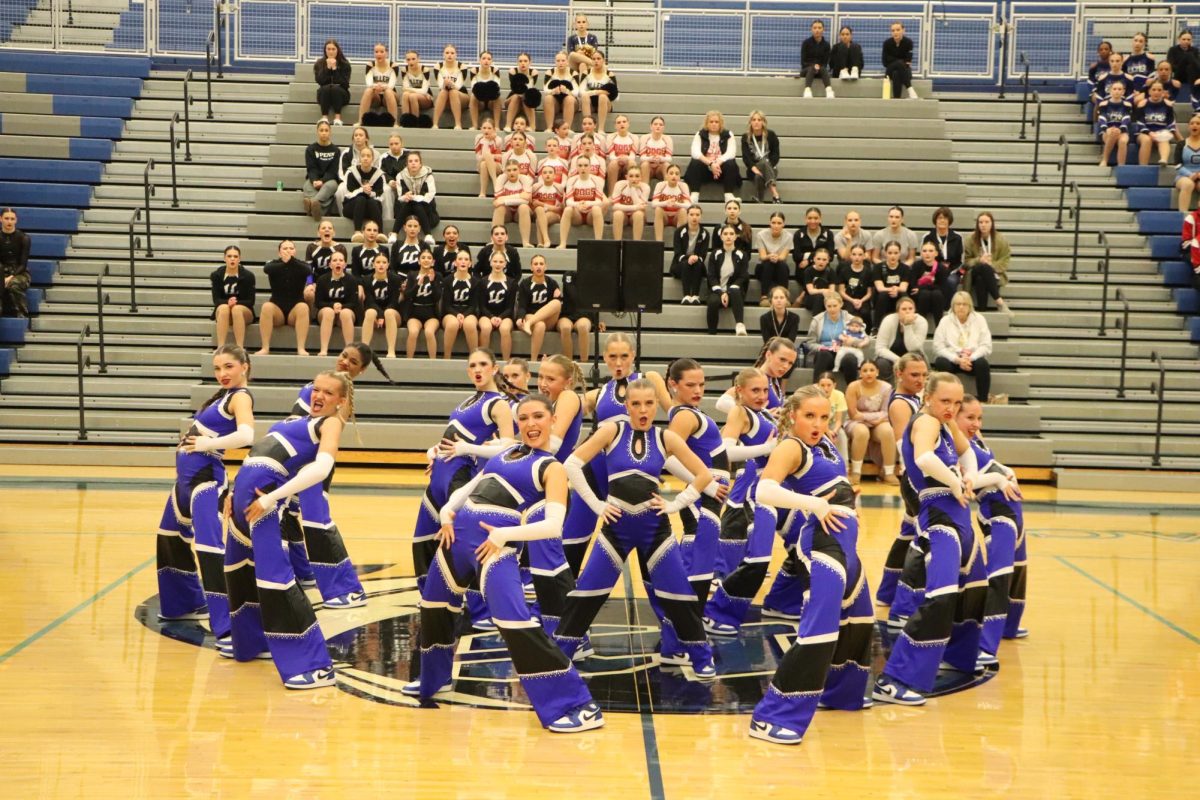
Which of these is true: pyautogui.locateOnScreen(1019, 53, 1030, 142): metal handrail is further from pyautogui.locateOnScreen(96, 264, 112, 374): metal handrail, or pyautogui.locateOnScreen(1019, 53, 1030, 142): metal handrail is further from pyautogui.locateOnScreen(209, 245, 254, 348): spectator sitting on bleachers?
pyautogui.locateOnScreen(96, 264, 112, 374): metal handrail

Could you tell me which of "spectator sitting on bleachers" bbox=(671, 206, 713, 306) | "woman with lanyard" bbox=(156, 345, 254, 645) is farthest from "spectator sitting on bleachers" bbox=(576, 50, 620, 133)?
"woman with lanyard" bbox=(156, 345, 254, 645)

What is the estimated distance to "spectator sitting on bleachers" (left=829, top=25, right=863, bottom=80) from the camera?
20156mm

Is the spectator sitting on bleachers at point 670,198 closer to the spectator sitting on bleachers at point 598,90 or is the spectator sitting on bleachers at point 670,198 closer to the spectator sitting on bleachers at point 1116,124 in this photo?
the spectator sitting on bleachers at point 598,90

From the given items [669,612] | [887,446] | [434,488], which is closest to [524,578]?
[434,488]

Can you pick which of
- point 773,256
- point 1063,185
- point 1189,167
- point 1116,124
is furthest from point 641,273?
point 1116,124

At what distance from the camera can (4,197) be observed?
18562 millimetres

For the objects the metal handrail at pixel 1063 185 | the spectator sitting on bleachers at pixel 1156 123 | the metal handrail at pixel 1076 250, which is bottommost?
the metal handrail at pixel 1076 250

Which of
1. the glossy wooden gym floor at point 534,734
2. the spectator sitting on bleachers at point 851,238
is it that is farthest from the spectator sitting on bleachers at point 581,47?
the glossy wooden gym floor at point 534,734

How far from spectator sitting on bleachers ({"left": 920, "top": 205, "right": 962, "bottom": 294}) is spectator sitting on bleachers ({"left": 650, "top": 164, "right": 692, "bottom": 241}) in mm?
3195

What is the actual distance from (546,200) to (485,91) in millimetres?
2476

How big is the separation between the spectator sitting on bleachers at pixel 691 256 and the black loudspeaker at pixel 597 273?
3.30 metres

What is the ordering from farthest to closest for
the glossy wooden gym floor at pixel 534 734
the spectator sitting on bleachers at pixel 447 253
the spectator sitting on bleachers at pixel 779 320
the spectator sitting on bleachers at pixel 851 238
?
the spectator sitting on bleachers at pixel 851 238
the spectator sitting on bleachers at pixel 447 253
the spectator sitting on bleachers at pixel 779 320
the glossy wooden gym floor at pixel 534 734

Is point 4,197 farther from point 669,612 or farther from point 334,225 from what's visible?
point 669,612

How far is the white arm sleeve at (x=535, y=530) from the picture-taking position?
250 inches
